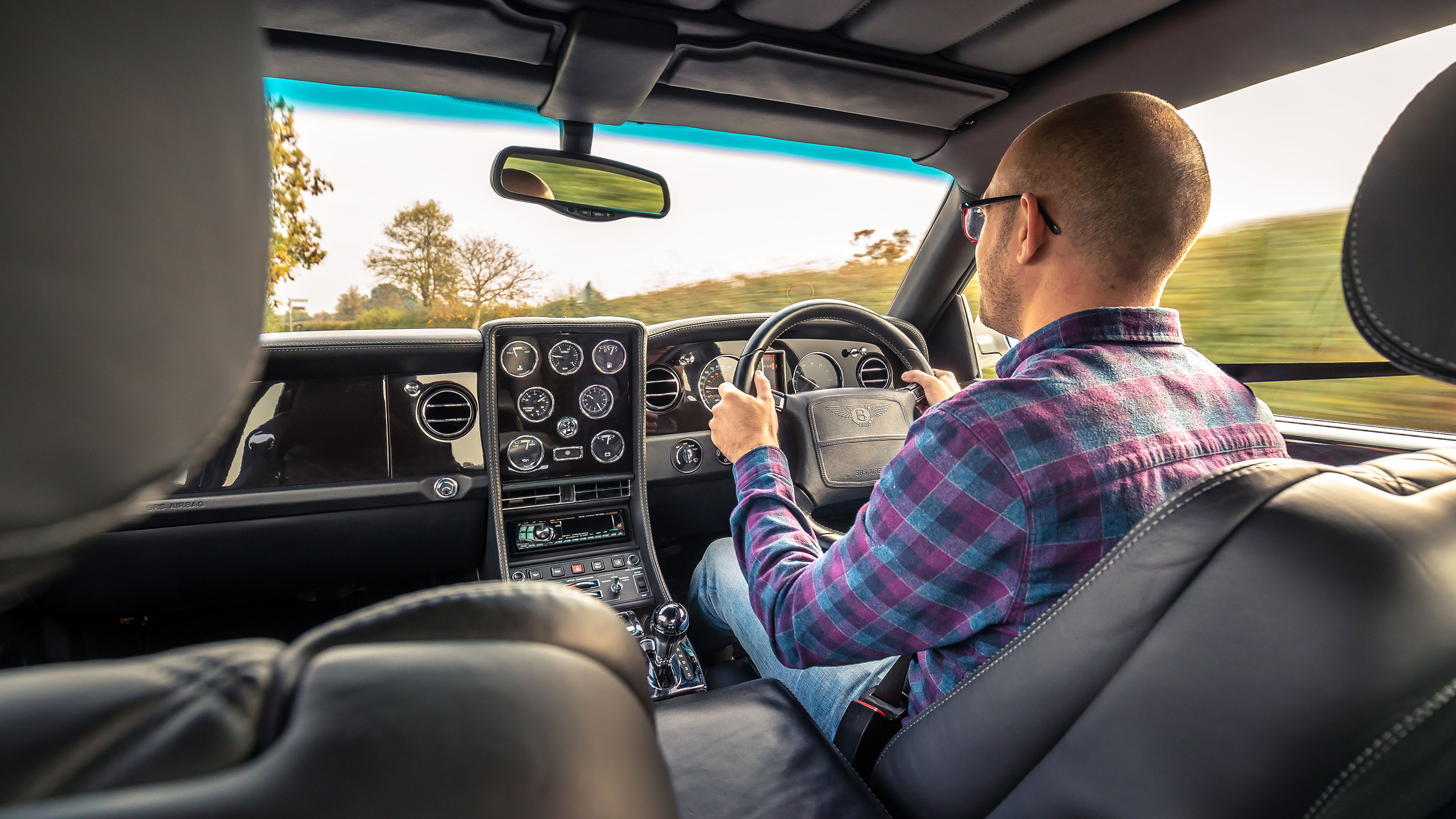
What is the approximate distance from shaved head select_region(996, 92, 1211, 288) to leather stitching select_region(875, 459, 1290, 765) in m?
0.61

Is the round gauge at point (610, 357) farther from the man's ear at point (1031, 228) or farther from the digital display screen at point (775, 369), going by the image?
the man's ear at point (1031, 228)

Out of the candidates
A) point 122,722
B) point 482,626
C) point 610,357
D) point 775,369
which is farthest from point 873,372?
point 122,722

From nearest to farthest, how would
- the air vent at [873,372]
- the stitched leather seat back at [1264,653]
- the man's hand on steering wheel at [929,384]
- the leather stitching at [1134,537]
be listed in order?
1. the stitched leather seat back at [1264,653]
2. the leather stitching at [1134,537]
3. the man's hand on steering wheel at [929,384]
4. the air vent at [873,372]

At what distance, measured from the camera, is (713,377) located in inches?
116

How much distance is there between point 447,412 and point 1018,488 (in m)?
2.12

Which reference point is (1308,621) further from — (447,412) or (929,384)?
(447,412)

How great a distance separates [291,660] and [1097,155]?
1.53 meters

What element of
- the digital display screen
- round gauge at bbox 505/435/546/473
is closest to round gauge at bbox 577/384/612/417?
round gauge at bbox 505/435/546/473

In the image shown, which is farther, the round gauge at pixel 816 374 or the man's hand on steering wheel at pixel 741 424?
the round gauge at pixel 816 374

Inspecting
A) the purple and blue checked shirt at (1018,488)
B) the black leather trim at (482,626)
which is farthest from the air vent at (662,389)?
the black leather trim at (482,626)

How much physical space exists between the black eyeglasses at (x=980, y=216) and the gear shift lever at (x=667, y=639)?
1.48 metres

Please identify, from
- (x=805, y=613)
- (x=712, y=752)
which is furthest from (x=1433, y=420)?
(x=712, y=752)

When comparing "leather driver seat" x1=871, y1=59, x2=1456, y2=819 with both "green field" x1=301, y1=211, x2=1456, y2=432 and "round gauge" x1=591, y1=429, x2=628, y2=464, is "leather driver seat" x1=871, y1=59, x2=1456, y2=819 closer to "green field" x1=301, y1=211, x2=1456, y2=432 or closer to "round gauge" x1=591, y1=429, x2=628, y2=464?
"green field" x1=301, y1=211, x2=1456, y2=432

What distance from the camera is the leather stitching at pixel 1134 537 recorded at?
0.87 meters
